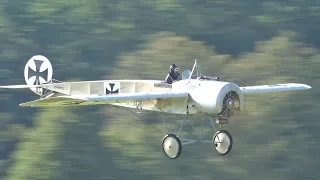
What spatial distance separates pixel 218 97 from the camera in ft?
76.1

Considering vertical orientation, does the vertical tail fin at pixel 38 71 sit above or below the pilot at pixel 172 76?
above

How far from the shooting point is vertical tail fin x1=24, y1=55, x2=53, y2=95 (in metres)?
27.0

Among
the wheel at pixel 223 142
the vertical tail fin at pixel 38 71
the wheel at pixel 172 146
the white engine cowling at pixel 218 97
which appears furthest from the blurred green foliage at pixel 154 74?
the white engine cowling at pixel 218 97

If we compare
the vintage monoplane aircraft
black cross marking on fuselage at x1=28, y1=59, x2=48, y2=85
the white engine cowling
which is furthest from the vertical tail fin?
the white engine cowling

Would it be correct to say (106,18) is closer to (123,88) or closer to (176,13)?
(176,13)

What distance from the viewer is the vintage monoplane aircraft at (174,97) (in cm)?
2331

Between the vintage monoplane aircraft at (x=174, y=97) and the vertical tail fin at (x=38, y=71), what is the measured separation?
0.71m

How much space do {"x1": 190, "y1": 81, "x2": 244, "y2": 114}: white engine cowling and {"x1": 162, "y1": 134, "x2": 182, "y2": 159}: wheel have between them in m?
1.01

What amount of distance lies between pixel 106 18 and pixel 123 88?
1118 inches

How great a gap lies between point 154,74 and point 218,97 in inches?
608

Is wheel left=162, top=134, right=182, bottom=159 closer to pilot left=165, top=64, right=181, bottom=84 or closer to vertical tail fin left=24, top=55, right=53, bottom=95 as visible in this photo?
pilot left=165, top=64, right=181, bottom=84

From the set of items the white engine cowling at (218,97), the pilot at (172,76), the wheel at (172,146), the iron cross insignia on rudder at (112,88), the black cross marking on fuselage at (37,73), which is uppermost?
the black cross marking on fuselage at (37,73)

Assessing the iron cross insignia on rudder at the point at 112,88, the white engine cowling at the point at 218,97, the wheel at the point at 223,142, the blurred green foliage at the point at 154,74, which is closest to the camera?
the white engine cowling at the point at 218,97

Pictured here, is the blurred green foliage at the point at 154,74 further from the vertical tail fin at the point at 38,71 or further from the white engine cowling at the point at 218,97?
the white engine cowling at the point at 218,97
